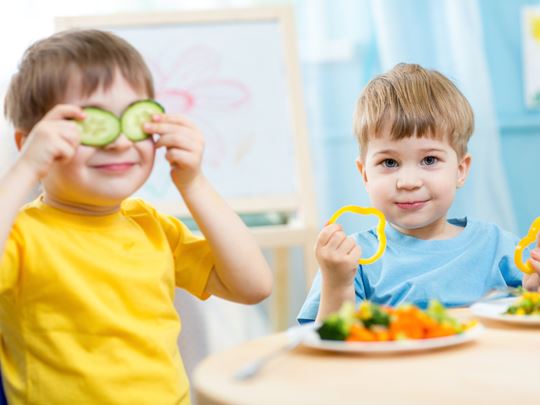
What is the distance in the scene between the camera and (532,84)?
324 centimetres

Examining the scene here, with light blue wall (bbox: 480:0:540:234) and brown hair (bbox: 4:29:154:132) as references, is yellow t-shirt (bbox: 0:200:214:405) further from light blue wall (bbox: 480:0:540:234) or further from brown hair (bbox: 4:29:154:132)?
light blue wall (bbox: 480:0:540:234)

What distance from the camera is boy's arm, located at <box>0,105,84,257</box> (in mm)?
1056

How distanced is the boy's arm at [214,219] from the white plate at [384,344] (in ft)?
0.90

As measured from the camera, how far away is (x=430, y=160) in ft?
5.16

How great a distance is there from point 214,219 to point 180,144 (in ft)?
0.38

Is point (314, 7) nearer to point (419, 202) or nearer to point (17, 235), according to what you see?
point (419, 202)

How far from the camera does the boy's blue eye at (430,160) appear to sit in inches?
61.7

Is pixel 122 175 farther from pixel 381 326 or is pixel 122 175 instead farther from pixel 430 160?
pixel 430 160

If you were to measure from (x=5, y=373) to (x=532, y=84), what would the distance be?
255cm

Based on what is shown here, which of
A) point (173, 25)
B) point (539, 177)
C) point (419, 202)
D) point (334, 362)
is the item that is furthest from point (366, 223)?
point (334, 362)

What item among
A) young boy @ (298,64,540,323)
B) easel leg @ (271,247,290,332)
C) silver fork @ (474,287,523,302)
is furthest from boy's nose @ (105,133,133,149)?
easel leg @ (271,247,290,332)

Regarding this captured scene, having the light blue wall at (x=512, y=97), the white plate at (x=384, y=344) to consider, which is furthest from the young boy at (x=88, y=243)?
the light blue wall at (x=512, y=97)

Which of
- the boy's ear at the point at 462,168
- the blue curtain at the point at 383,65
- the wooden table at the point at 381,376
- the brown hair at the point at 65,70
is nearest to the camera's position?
the wooden table at the point at 381,376

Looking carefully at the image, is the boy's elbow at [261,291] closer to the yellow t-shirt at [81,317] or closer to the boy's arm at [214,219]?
the boy's arm at [214,219]
